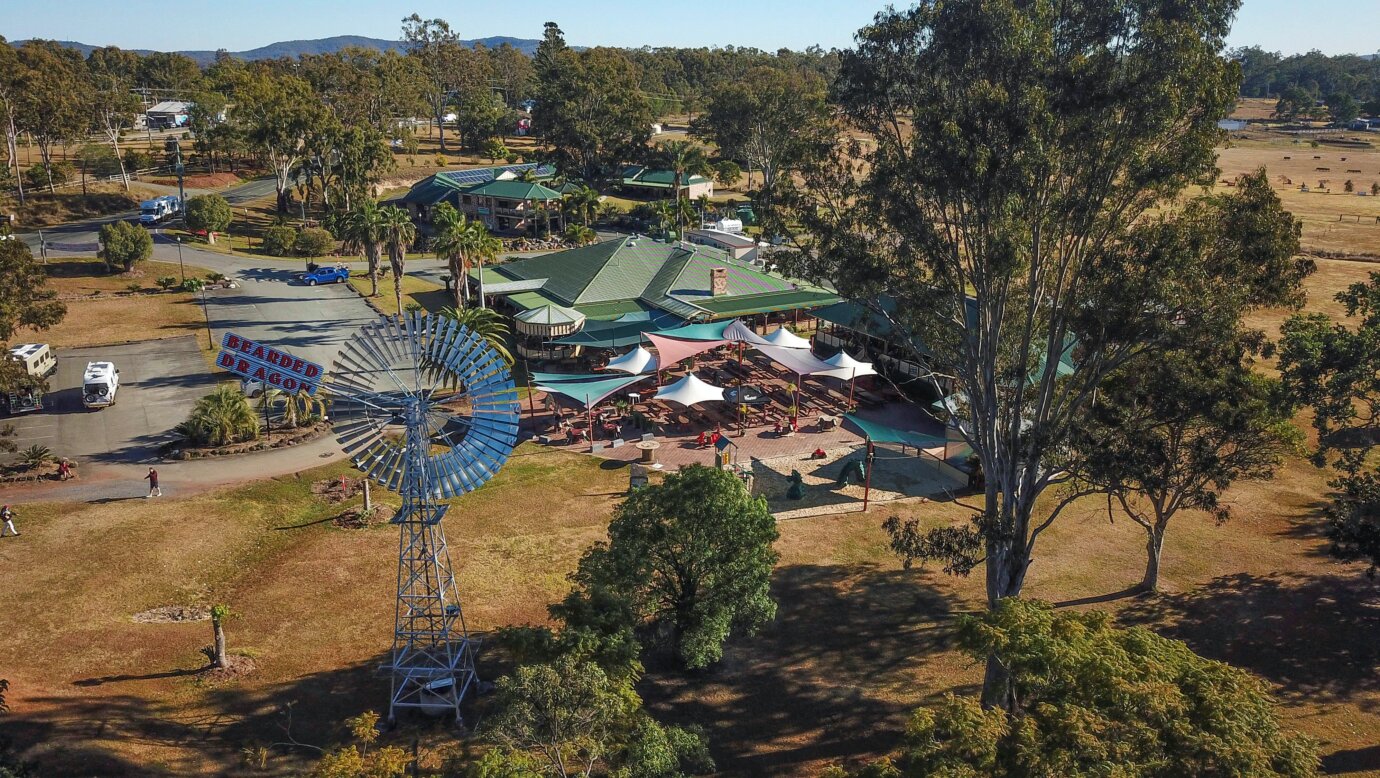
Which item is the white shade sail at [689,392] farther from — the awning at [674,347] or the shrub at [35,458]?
the shrub at [35,458]

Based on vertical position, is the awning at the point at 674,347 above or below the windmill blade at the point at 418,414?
below

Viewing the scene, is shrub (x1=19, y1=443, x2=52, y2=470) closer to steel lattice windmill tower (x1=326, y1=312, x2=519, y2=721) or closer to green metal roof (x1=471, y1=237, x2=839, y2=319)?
steel lattice windmill tower (x1=326, y1=312, x2=519, y2=721)

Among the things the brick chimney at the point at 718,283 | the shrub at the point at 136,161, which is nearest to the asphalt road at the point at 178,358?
the brick chimney at the point at 718,283

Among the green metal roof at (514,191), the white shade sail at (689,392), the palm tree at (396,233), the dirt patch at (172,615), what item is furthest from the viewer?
the green metal roof at (514,191)

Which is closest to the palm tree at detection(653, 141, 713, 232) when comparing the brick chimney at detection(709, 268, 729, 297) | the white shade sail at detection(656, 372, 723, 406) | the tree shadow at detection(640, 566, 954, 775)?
the brick chimney at detection(709, 268, 729, 297)

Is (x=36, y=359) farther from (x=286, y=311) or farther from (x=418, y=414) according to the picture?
(x=418, y=414)
